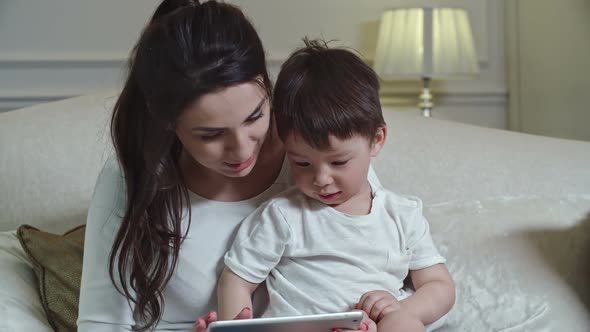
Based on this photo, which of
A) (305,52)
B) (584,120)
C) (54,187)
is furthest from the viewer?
(584,120)

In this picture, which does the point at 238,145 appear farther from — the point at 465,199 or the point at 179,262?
the point at 465,199

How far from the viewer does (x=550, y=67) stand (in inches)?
116

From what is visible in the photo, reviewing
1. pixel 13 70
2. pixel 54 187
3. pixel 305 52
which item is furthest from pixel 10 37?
pixel 305 52

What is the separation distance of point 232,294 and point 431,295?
33 cm

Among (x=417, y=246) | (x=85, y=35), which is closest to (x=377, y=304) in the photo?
(x=417, y=246)

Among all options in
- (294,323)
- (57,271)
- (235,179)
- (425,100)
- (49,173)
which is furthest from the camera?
(425,100)

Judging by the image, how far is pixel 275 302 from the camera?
126cm

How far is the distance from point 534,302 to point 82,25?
76.0 inches

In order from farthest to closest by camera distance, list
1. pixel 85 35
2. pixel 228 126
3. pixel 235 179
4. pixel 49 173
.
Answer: pixel 85 35, pixel 49 173, pixel 235 179, pixel 228 126

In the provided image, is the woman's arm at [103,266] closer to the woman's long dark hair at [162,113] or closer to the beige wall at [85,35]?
the woman's long dark hair at [162,113]

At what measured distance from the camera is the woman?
1.15 m

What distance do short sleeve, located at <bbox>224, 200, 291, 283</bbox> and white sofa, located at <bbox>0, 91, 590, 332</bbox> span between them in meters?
0.37

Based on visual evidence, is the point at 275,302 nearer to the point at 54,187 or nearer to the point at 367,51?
the point at 54,187

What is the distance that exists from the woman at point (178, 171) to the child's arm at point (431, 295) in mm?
291
